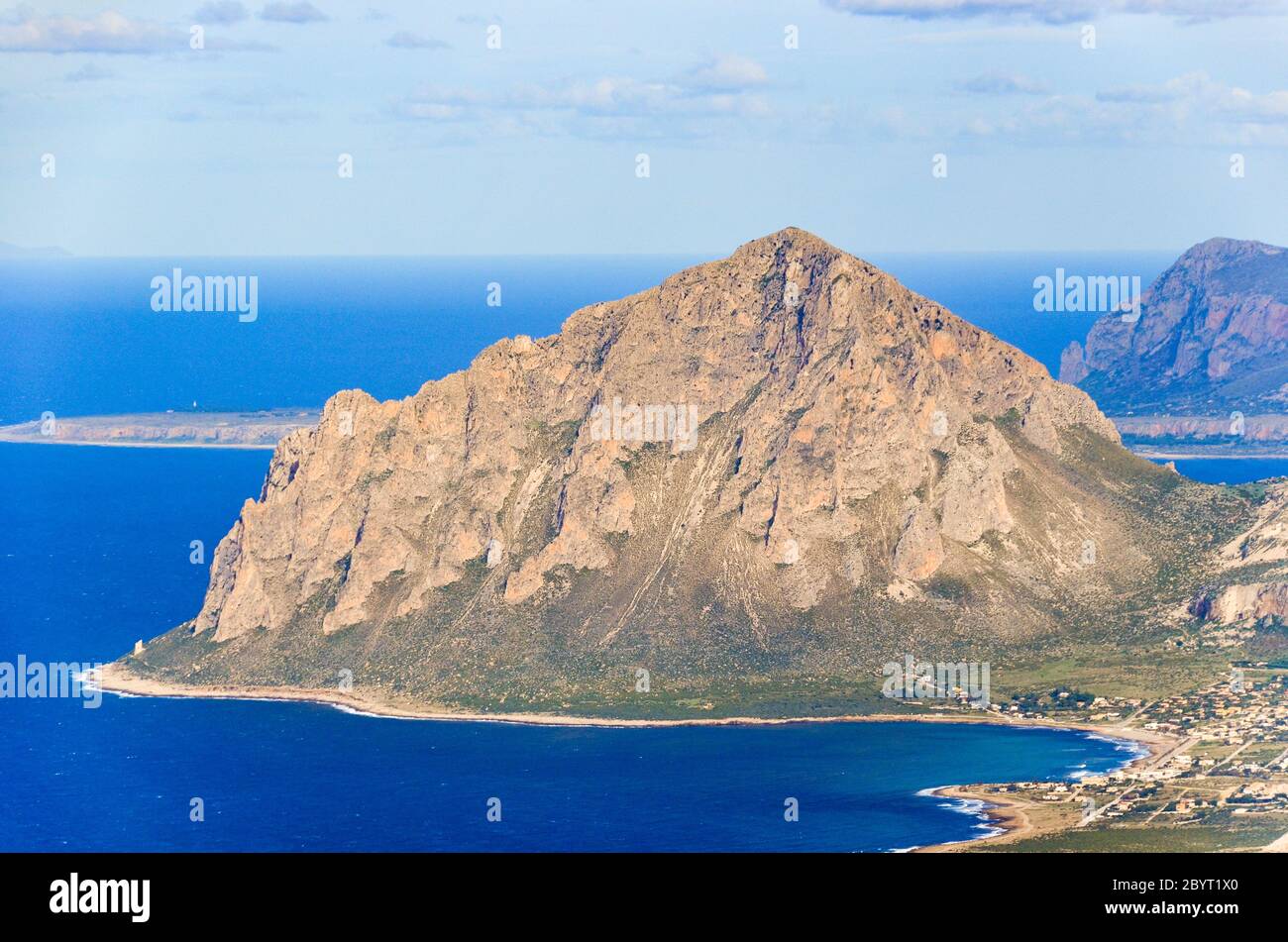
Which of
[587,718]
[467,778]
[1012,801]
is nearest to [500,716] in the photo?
[587,718]

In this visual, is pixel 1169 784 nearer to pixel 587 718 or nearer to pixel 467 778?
pixel 587 718

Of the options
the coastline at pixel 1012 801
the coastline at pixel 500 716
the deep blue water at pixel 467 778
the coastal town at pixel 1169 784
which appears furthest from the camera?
the coastline at pixel 500 716

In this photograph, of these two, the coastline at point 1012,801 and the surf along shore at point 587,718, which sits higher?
the surf along shore at point 587,718

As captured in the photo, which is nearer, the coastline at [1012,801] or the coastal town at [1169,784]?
the coastal town at [1169,784]

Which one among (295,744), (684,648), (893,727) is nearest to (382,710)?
(295,744)

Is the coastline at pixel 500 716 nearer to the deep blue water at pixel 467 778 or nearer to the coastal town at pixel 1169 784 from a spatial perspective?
the coastal town at pixel 1169 784

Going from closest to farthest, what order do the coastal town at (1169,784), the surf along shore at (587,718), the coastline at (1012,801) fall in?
the coastal town at (1169,784) → the coastline at (1012,801) → the surf along shore at (587,718)

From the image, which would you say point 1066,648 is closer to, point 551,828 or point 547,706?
point 547,706

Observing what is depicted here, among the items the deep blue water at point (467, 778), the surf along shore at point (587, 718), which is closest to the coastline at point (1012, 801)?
the surf along shore at point (587, 718)
